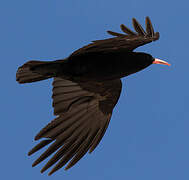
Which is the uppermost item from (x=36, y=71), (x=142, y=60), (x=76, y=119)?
(x=36, y=71)

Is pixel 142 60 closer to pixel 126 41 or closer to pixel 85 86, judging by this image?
pixel 126 41

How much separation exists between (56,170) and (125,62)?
6.93 ft

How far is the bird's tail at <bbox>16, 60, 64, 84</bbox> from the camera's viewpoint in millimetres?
9164

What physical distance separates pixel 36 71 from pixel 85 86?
1680mm

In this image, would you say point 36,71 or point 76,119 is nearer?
point 36,71

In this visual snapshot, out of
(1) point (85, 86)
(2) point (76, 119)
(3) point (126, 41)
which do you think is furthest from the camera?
(1) point (85, 86)

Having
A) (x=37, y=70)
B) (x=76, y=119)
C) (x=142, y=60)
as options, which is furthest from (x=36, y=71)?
(x=142, y=60)

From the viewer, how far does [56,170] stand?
30.9 feet

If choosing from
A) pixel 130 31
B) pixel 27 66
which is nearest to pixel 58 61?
pixel 27 66

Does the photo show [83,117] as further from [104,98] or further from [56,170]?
[56,170]

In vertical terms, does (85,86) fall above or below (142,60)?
above

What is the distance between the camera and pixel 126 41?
8.45 metres

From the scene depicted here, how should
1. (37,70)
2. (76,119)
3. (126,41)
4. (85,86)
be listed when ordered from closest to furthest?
1. (126,41)
2. (37,70)
3. (76,119)
4. (85,86)

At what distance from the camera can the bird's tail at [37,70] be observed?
9164 mm
